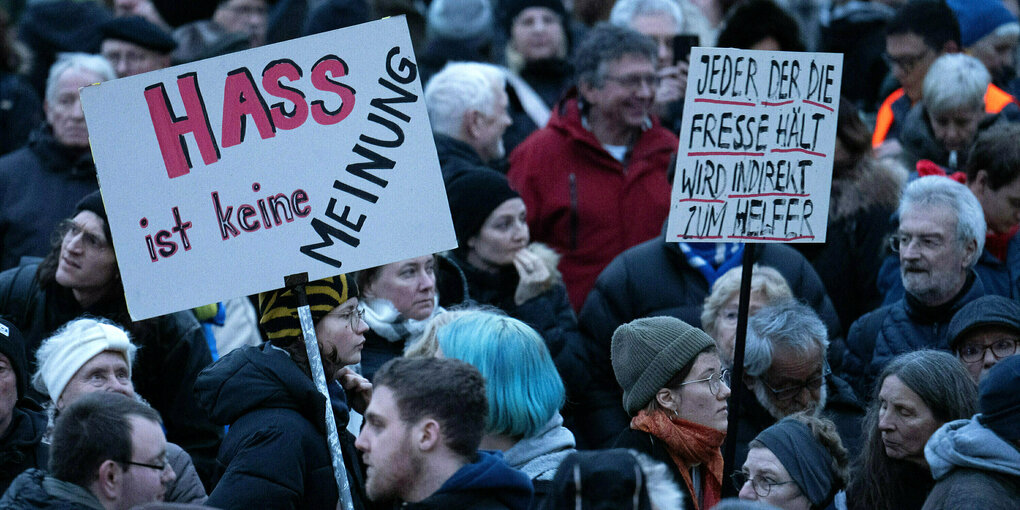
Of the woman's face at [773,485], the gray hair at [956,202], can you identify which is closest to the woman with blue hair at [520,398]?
the woman's face at [773,485]

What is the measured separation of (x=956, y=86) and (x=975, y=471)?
363 centimetres

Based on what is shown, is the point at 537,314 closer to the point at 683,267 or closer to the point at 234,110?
the point at 683,267

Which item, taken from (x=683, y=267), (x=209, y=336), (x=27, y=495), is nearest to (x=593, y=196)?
(x=683, y=267)

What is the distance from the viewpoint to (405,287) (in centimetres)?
539

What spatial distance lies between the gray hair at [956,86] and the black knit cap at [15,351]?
4939mm

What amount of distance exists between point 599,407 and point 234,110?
8.30ft

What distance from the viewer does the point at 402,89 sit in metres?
4.28

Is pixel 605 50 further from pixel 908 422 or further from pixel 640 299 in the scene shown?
pixel 908 422

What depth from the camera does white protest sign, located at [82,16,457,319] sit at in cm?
406

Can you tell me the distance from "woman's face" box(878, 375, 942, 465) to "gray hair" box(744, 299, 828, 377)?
57 cm

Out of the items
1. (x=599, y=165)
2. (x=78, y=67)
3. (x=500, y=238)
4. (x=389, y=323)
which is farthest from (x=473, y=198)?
(x=78, y=67)

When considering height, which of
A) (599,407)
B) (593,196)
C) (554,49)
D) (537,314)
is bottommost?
(599,407)

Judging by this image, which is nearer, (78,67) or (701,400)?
(701,400)

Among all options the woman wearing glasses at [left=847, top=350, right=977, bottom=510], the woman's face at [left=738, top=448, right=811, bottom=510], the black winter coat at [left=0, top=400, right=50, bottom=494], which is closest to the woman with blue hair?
the woman's face at [left=738, top=448, right=811, bottom=510]
